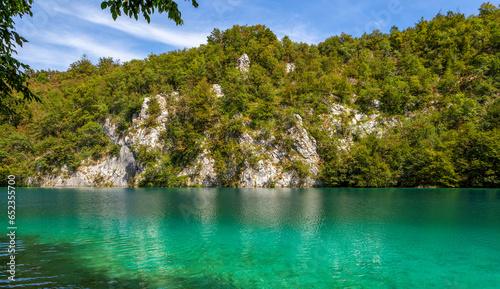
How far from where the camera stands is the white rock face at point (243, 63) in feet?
319

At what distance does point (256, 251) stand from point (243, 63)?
→ 9229cm

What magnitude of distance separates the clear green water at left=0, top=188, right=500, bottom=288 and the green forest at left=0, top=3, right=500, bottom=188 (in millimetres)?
48849

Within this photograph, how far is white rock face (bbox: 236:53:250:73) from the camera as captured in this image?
9714 centimetres

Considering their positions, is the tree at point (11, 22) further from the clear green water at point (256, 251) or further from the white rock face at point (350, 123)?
the white rock face at point (350, 123)

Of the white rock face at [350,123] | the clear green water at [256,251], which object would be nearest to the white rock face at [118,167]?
the clear green water at [256,251]

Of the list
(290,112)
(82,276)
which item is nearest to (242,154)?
(290,112)

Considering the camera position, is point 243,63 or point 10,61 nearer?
point 10,61

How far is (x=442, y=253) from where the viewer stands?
1386 centimetres

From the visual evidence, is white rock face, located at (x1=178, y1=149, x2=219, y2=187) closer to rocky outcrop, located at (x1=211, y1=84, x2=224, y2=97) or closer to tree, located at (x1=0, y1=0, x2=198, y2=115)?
rocky outcrop, located at (x1=211, y1=84, x2=224, y2=97)

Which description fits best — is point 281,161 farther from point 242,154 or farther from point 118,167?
point 118,167

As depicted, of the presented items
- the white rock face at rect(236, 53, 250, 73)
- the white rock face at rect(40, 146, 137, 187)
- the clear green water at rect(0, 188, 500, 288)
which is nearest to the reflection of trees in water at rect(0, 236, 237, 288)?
the clear green water at rect(0, 188, 500, 288)

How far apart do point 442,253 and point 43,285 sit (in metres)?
18.7

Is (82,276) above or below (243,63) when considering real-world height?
below

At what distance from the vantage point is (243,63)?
98438 mm
